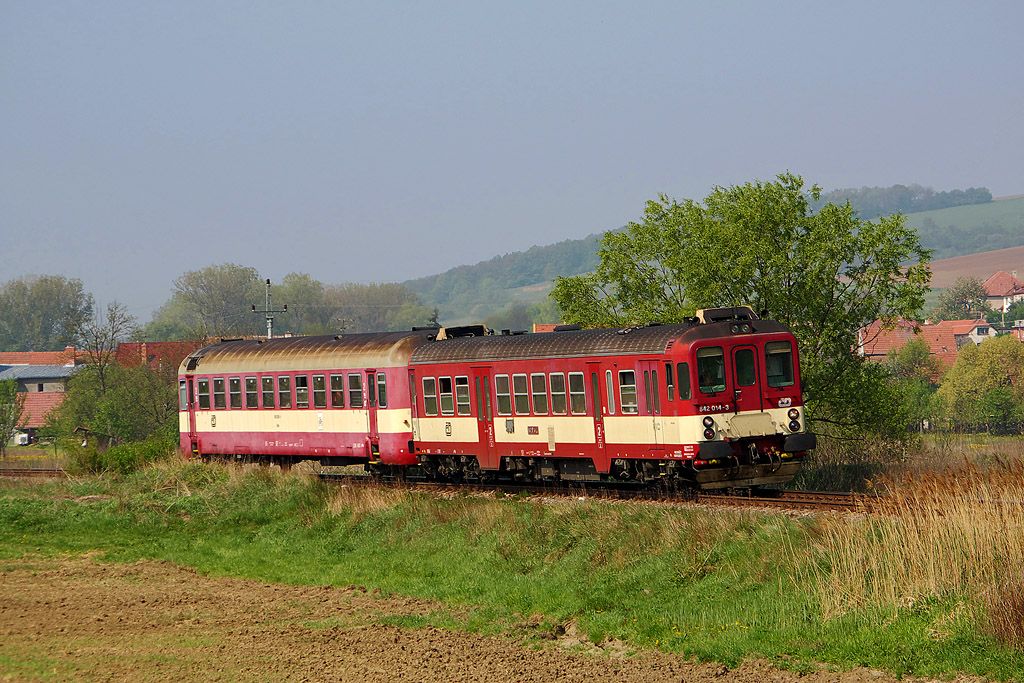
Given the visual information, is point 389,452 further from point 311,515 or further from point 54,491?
point 54,491

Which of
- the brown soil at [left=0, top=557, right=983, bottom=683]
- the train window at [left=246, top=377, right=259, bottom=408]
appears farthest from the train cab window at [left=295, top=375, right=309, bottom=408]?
the brown soil at [left=0, top=557, right=983, bottom=683]

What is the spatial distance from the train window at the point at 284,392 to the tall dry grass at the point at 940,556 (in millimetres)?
22116

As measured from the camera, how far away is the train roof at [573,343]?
968 inches

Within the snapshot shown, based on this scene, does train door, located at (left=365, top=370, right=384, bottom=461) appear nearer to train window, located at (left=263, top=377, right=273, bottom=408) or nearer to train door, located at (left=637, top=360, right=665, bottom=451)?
train window, located at (left=263, top=377, right=273, bottom=408)

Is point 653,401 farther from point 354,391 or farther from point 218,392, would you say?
point 218,392

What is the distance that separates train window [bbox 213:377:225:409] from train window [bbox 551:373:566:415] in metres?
15.2

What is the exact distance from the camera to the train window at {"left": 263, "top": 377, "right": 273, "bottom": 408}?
36938 millimetres

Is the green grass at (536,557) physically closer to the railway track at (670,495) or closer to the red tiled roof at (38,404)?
the railway track at (670,495)

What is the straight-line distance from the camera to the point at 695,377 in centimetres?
2394

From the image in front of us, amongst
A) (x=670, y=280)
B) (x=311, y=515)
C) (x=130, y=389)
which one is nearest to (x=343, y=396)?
(x=311, y=515)

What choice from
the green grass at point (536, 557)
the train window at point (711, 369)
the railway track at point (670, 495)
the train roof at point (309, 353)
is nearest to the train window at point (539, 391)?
the railway track at point (670, 495)

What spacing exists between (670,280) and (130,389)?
5339 centimetres

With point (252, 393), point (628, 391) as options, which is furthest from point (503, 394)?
point (252, 393)

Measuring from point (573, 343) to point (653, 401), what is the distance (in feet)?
9.78
